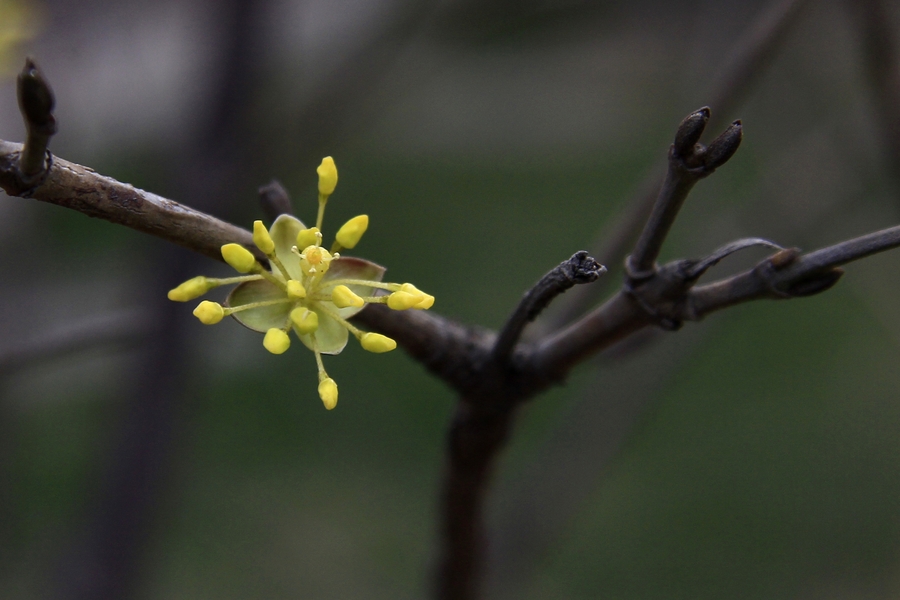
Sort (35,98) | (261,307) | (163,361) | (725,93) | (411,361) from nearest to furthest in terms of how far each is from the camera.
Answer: (35,98) < (261,307) < (725,93) < (163,361) < (411,361)

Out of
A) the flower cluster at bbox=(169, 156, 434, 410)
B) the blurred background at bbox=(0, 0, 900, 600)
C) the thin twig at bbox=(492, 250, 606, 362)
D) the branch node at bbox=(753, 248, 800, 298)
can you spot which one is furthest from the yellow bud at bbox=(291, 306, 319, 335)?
the blurred background at bbox=(0, 0, 900, 600)

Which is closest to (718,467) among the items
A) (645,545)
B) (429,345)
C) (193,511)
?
(645,545)

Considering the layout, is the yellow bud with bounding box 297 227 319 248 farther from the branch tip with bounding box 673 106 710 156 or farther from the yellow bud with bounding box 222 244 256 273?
the branch tip with bounding box 673 106 710 156

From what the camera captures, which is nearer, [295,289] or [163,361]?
[295,289]

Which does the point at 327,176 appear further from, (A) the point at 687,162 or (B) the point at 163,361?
(B) the point at 163,361

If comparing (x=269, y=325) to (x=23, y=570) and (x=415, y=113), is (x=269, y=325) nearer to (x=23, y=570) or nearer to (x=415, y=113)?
(x=23, y=570)

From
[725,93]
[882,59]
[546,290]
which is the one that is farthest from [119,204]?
[882,59]

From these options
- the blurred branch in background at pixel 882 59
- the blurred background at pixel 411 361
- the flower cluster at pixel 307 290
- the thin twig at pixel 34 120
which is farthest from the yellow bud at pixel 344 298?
the blurred branch in background at pixel 882 59
